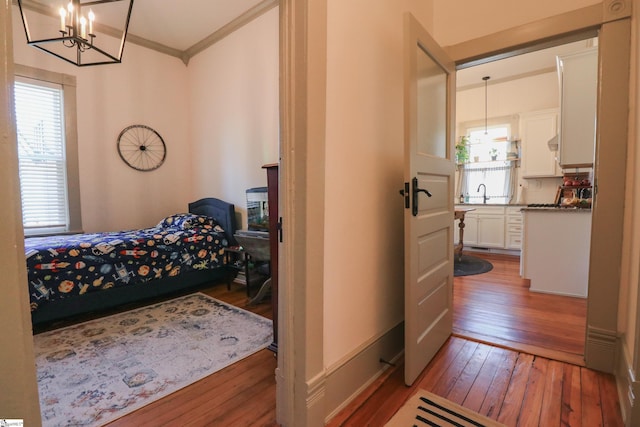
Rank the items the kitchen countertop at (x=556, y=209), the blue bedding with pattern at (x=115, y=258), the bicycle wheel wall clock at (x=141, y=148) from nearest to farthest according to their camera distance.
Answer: the blue bedding with pattern at (x=115, y=258), the kitchen countertop at (x=556, y=209), the bicycle wheel wall clock at (x=141, y=148)

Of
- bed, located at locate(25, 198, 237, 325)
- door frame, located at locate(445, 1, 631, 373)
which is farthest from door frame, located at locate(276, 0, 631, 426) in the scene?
bed, located at locate(25, 198, 237, 325)

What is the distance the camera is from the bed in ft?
7.76

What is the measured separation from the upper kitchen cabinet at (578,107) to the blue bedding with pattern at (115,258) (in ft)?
12.5

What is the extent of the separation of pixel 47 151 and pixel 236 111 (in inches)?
87.0

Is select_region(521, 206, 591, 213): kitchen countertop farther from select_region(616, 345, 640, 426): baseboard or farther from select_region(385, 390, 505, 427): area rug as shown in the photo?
select_region(385, 390, 505, 427): area rug

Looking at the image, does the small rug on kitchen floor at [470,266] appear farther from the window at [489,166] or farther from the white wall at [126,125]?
the white wall at [126,125]

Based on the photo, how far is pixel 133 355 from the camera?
1.96m

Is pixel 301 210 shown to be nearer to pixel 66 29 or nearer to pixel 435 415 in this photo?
pixel 435 415

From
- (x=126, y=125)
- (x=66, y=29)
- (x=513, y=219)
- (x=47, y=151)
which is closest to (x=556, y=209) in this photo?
(x=513, y=219)

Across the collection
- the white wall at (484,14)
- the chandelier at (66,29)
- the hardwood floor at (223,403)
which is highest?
the chandelier at (66,29)

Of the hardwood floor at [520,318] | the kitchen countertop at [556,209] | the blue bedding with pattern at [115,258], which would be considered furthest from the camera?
the kitchen countertop at [556,209]

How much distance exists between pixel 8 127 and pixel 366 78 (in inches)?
55.5

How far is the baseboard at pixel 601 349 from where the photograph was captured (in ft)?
5.40

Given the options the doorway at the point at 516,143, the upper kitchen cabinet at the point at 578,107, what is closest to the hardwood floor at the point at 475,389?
the doorway at the point at 516,143
